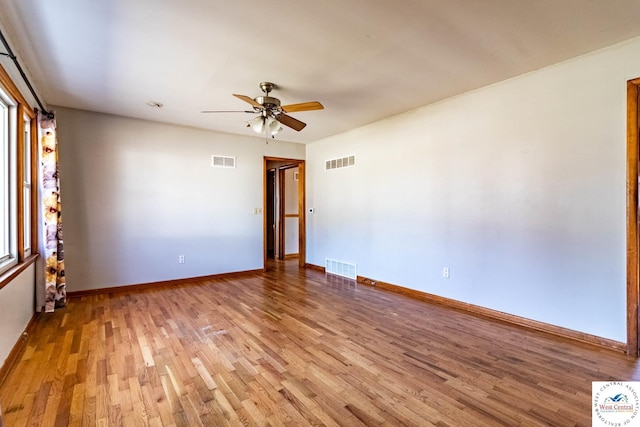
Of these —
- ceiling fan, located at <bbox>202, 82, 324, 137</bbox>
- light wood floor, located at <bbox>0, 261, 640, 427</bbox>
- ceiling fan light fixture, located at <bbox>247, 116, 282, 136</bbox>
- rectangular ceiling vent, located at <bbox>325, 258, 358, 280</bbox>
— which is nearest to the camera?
light wood floor, located at <bbox>0, 261, 640, 427</bbox>

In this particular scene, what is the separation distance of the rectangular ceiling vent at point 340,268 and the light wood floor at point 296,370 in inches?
62.7

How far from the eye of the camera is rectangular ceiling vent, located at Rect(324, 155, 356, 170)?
204 inches

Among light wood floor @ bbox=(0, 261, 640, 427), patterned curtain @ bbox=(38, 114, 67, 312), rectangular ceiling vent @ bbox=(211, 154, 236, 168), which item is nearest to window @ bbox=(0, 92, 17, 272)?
patterned curtain @ bbox=(38, 114, 67, 312)

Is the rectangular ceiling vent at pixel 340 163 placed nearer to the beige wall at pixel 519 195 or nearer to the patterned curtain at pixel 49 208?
the beige wall at pixel 519 195

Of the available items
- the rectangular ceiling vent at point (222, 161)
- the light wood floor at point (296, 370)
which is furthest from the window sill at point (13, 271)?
the rectangular ceiling vent at point (222, 161)

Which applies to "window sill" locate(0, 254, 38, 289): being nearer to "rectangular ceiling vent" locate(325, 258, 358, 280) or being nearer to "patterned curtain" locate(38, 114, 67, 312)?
"patterned curtain" locate(38, 114, 67, 312)

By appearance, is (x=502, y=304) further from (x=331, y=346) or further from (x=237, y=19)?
(x=237, y=19)

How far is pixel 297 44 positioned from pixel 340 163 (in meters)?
3.08

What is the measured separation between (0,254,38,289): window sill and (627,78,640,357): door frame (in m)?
4.79

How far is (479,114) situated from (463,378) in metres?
2.75

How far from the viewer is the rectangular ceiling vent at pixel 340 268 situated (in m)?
5.19

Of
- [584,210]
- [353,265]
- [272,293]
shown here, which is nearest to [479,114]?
[584,210]

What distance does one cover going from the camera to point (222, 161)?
17.4ft

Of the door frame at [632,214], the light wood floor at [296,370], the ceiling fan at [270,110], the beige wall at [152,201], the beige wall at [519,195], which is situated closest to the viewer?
the light wood floor at [296,370]
